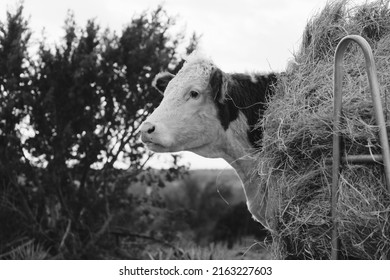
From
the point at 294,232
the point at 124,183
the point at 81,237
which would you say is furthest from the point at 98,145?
the point at 294,232

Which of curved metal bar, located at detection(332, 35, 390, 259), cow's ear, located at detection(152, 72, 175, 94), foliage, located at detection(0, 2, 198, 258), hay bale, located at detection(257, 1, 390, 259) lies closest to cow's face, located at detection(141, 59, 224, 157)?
cow's ear, located at detection(152, 72, 175, 94)

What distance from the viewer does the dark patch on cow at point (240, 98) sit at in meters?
4.48

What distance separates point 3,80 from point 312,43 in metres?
5.89

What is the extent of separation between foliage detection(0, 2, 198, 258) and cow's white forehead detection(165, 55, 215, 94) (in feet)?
12.5

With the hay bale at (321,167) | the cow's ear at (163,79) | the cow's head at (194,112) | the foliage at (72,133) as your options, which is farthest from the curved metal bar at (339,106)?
the foliage at (72,133)

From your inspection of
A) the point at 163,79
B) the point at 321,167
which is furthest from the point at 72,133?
the point at 321,167

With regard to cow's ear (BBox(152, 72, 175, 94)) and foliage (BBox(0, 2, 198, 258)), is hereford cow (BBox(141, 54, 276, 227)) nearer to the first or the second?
cow's ear (BBox(152, 72, 175, 94))

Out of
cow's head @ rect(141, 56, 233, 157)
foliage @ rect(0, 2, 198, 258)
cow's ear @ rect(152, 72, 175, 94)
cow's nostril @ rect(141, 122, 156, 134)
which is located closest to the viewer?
cow's nostril @ rect(141, 122, 156, 134)

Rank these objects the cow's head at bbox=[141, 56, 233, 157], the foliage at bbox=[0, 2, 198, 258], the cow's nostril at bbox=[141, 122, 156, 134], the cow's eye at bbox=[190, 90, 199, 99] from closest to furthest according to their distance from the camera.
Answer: the cow's nostril at bbox=[141, 122, 156, 134] < the cow's head at bbox=[141, 56, 233, 157] < the cow's eye at bbox=[190, 90, 199, 99] < the foliage at bbox=[0, 2, 198, 258]

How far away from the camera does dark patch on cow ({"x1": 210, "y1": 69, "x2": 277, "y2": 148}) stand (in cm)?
448

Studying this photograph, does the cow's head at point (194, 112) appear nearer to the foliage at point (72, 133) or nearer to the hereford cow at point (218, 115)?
the hereford cow at point (218, 115)

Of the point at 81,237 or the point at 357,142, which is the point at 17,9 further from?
the point at 357,142

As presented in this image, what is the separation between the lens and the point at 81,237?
28.8 feet

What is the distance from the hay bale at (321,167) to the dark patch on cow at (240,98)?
77 centimetres
